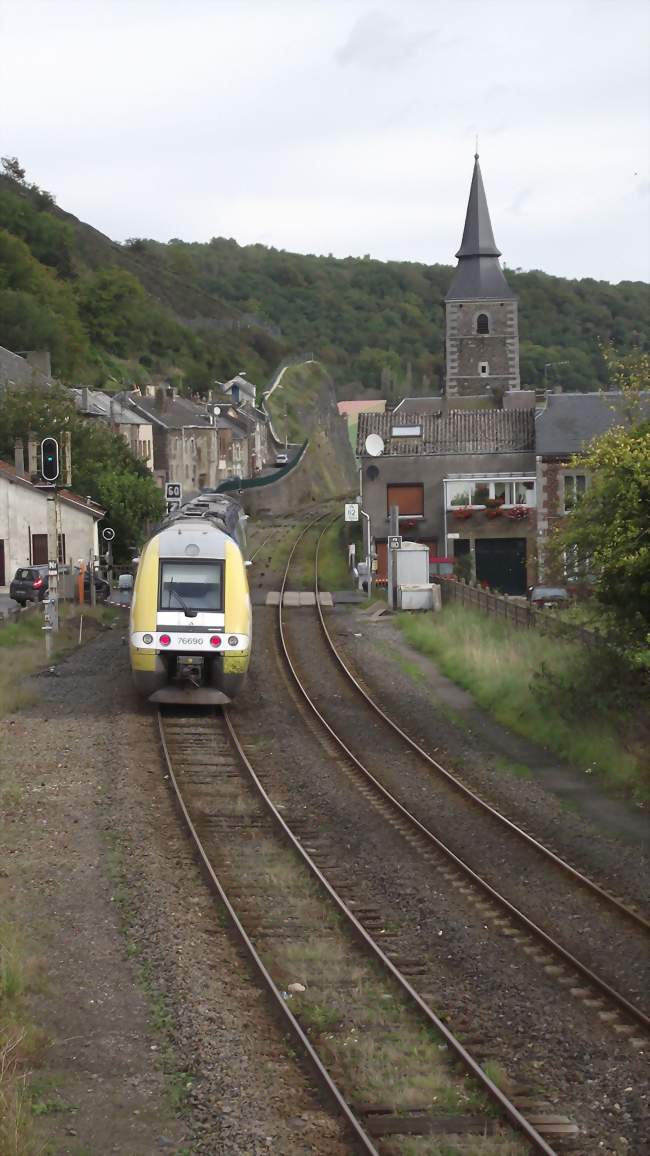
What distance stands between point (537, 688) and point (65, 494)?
93.2 ft

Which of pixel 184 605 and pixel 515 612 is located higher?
pixel 184 605

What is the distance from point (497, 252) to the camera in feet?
273

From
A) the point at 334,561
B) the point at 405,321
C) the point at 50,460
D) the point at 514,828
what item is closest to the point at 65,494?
the point at 334,561

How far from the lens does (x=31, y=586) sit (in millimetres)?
42125

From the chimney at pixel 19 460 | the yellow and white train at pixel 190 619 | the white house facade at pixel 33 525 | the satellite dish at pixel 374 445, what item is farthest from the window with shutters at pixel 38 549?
the yellow and white train at pixel 190 619

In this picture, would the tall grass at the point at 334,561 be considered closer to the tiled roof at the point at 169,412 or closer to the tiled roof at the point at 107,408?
the tiled roof at the point at 107,408

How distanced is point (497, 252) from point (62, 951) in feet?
254

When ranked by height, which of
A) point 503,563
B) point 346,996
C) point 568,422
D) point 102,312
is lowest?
point 346,996

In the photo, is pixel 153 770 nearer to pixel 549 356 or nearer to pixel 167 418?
pixel 167 418

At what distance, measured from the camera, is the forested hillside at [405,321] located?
16300 cm

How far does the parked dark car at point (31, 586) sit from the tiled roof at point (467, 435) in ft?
41.4

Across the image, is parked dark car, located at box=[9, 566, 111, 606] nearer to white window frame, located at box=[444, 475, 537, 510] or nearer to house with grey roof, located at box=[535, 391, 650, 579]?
white window frame, located at box=[444, 475, 537, 510]

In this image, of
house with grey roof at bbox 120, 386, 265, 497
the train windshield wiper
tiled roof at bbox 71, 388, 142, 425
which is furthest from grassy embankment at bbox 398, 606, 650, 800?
house with grey roof at bbox 120, 386, 265, 497

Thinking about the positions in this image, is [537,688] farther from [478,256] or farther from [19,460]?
[478,256]
